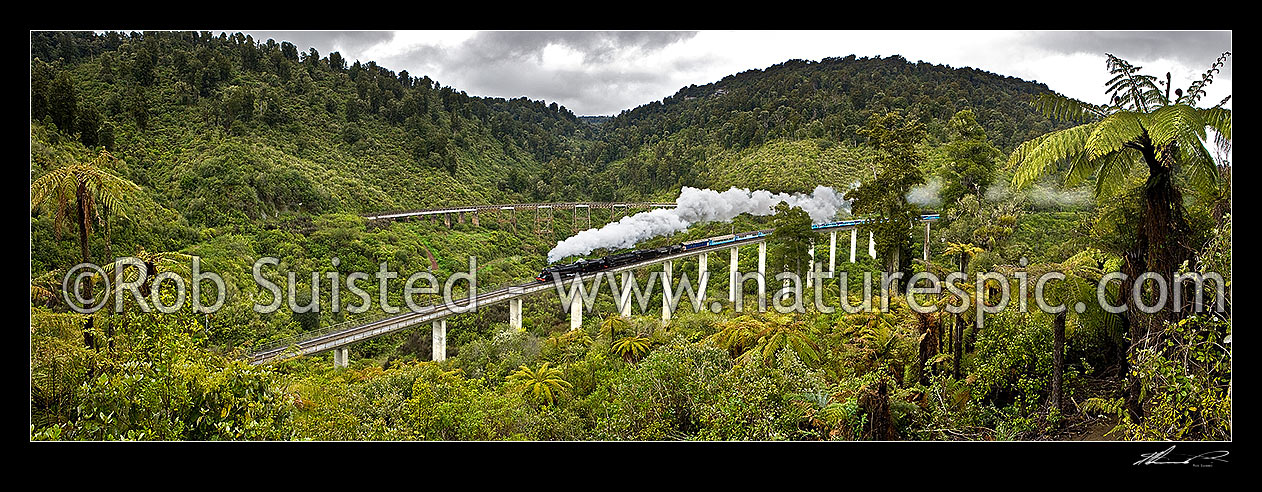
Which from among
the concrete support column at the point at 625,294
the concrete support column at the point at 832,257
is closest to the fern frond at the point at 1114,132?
the concrete support column at the point at 625,294

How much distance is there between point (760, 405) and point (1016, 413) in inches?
102

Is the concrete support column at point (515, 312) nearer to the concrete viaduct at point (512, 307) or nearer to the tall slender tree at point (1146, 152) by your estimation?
the concrete viaduct at point (512, 307)

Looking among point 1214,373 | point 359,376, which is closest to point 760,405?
point 1214,373

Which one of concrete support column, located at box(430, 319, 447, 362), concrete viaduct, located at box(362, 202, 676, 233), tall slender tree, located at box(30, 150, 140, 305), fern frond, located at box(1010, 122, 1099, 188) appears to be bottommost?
concrete support column, located at box(430, 319, 447, 362)

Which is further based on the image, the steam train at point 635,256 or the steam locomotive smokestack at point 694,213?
the steam locomotive smokestack at point 694,213

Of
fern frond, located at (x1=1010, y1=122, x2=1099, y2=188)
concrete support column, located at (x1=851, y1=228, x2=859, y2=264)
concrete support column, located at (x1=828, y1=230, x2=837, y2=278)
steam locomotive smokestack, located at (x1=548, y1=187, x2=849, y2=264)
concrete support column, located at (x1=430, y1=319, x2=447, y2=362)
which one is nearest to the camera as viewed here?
fern frond, located at (x1=1010, y1=122, x2=1099, y2=188)

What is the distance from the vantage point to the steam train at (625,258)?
2109cm

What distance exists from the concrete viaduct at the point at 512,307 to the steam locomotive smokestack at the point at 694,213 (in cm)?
239

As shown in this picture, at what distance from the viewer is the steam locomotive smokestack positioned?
26016 millimetres

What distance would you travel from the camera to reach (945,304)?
692 cm

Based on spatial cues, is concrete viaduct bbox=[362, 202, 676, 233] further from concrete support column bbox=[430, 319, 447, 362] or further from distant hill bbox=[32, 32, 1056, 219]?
concrete support column bbox=[430, 319, 447, 362]
